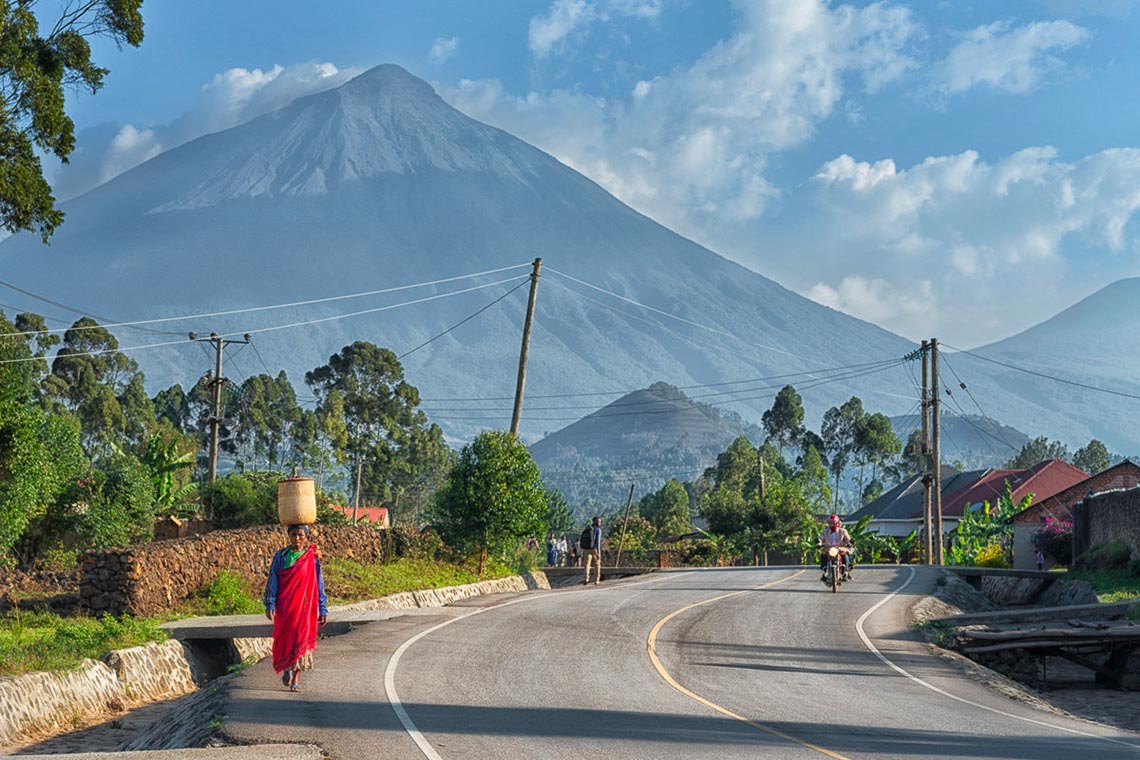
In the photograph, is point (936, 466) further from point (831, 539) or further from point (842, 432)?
point (842, 432)

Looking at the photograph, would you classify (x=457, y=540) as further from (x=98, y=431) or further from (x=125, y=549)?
(x=98, y=431)

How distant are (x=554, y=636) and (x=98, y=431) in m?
78.4

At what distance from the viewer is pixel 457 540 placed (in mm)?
34188

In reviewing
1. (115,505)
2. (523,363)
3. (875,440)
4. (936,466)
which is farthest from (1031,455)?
(115,505)

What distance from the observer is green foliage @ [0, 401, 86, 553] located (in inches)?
920

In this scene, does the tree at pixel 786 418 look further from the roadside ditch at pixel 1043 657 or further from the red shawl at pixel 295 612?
the red shawl at pixel 295 612

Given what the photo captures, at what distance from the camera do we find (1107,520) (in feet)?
116

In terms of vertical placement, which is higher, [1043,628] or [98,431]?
[98,431]

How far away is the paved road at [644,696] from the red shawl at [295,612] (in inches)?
17.7

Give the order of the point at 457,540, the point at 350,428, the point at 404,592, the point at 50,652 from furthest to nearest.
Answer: the point at 350,428
the point at 457,540
the point at 404,592
the point at 50,652

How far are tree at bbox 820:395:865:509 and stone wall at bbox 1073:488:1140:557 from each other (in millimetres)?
111825

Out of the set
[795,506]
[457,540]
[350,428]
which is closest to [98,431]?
[350,428]

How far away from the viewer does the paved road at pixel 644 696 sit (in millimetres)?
11117

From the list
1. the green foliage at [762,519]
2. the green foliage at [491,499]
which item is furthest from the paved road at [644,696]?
the green foliage at [762,519]
